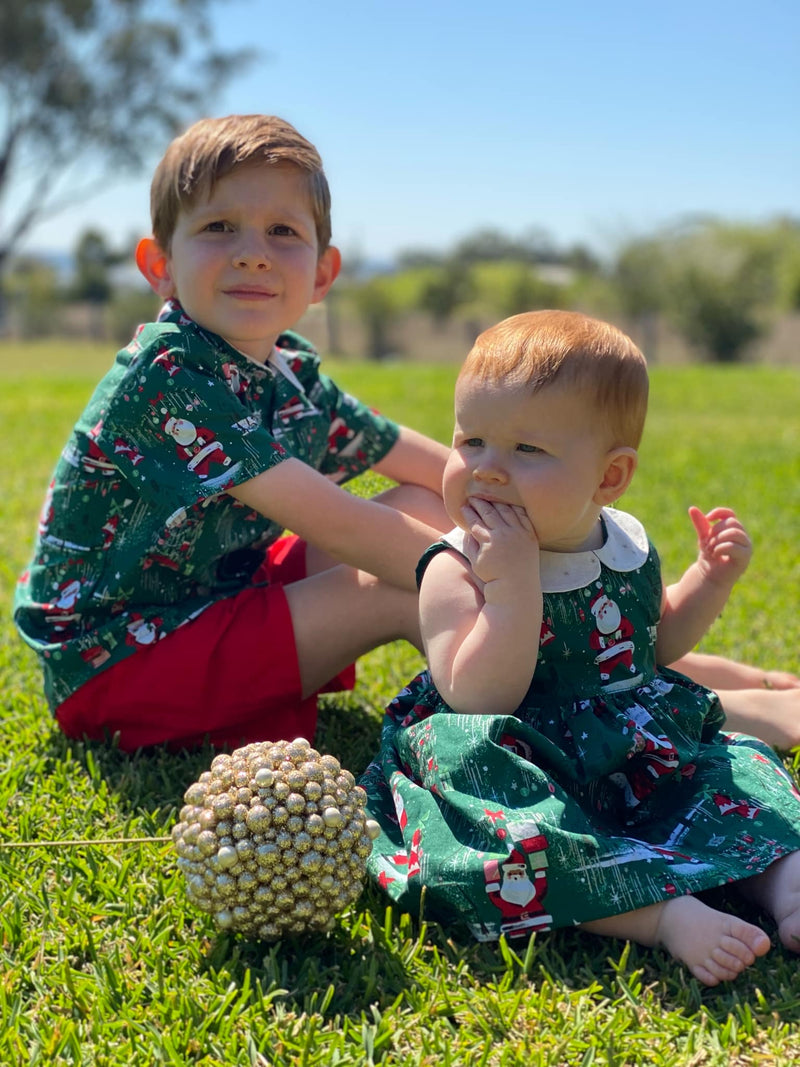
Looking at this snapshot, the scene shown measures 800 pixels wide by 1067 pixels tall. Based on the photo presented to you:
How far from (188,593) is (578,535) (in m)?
0.94

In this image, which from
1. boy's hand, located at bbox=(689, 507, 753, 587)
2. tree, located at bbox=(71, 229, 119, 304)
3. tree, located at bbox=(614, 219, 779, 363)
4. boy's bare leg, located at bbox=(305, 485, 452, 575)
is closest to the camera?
boy's hand, located at bbox=(689, 507, 753, 587)

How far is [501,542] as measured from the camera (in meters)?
1.82

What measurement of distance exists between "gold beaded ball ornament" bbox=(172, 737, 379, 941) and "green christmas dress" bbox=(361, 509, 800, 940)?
18 centimetres

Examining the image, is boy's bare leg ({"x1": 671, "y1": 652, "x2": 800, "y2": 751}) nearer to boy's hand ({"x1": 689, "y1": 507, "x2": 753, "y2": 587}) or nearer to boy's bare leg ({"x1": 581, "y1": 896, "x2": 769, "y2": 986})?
boy's hand ({"x1": 689, "y1": 507, "x2": 753, "y2": 587})

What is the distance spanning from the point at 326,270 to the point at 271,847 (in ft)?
4.94

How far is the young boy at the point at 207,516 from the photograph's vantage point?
2225 millimetres

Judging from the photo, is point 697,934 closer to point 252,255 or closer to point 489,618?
point 489,618

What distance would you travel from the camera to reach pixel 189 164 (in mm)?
2301

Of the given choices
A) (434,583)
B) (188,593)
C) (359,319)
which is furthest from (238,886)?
(359,319)

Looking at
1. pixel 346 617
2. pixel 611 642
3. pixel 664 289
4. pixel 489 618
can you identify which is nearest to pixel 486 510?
pixel 489 618

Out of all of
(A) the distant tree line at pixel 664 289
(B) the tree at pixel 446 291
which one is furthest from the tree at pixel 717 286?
(B) the tree at pixel 446 291

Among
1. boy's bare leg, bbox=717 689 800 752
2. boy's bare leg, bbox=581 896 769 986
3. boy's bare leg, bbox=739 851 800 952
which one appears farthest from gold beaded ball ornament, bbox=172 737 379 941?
boy's bare leg, bbox=717 689 800 752

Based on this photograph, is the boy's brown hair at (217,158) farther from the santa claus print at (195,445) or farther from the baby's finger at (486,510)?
the baby's finger at (486,510)

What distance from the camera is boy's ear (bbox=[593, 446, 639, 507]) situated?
1870 mm
